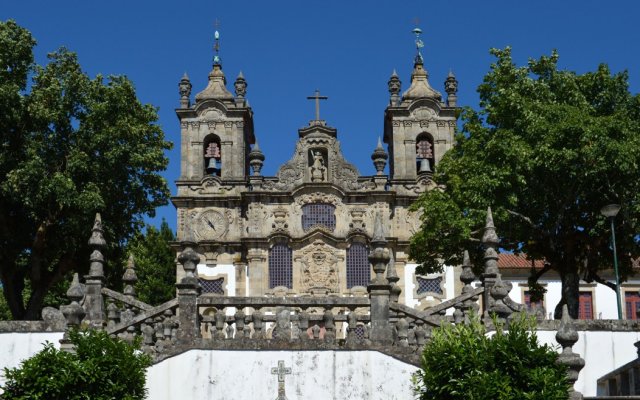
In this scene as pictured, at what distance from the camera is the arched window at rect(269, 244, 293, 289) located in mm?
46406

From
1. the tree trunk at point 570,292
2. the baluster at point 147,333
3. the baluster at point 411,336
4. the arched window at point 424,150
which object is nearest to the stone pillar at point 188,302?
the baluster at point 147,333

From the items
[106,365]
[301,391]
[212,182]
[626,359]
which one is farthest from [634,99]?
[212,182]

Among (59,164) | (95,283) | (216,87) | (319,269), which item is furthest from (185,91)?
(95,283)

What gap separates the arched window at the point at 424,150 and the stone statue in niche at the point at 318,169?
5.13m

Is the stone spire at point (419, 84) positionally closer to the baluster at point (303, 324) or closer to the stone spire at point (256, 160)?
the stone spire at point (256, 160)

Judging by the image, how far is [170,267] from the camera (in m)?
50.6

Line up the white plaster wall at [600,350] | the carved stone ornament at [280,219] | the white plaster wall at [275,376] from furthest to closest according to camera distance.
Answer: the carved stone ornament at [280,219], the white plaster wall at [600,350], the white plaster wall at [275,376]

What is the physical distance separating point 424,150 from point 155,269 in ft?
50.5

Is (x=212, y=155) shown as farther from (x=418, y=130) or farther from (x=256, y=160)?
(x=418, y=130)

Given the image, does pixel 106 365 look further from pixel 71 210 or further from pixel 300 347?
pixel 71 210

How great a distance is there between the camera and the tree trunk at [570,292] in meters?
28.5

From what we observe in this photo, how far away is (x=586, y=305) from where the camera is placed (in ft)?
166

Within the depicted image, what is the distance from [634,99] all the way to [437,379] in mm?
18611

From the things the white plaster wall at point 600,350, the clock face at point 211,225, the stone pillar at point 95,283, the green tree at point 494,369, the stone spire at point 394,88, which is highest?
the stone spire at point 394,88
